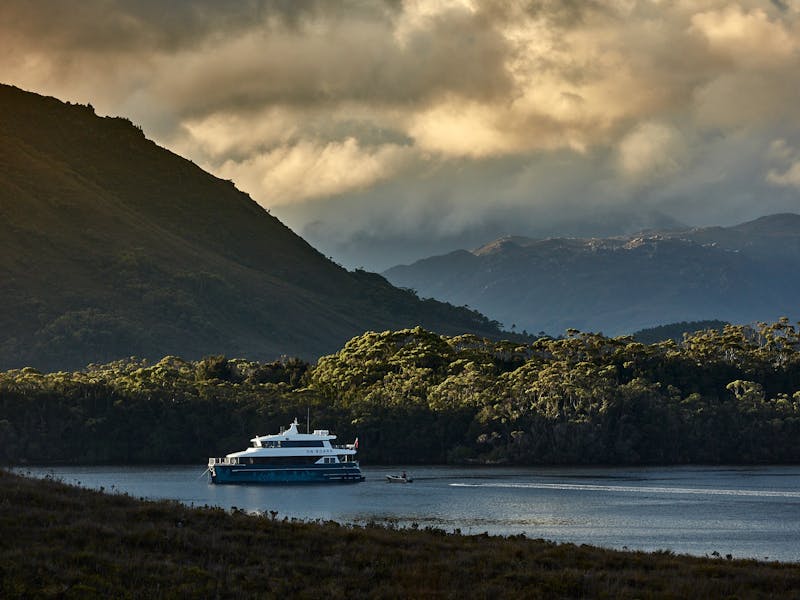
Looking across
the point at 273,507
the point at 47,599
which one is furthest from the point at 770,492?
the point at 47,599

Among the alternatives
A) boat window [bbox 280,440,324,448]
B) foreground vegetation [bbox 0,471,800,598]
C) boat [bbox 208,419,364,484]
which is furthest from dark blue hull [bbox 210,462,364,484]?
foreground vegetation [bbox 0,471,800,598]

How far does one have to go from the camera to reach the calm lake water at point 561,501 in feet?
342

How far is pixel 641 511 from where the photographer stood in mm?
125500

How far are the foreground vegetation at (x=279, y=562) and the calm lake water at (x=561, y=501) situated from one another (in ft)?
90.1

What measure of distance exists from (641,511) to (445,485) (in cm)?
3856

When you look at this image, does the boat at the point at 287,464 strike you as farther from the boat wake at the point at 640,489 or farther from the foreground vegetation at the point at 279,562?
the foreground vegetation at the point at 279,562

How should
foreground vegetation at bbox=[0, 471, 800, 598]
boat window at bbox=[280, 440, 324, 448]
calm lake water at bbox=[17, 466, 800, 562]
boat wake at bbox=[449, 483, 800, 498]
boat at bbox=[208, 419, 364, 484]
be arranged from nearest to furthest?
foreground vegetation at bbox=[0, 471, 800, 598] → calm lake water at bbox=[17, 466, 800, 562] → boat wake at bbox=[449, 483, 800, 498] → boat at bbox=[208, 419, 364, 484] → boat window at bbox=[280, 440, 324, 448]

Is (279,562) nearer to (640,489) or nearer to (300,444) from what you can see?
(640,489)

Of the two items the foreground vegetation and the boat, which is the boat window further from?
the foreground vegetation

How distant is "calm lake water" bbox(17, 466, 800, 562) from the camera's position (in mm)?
104250

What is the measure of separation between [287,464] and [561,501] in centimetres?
4765

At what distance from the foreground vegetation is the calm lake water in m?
27.5

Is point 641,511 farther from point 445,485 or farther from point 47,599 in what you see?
point 47,599

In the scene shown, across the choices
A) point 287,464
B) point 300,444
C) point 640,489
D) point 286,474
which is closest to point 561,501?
point 640,489
